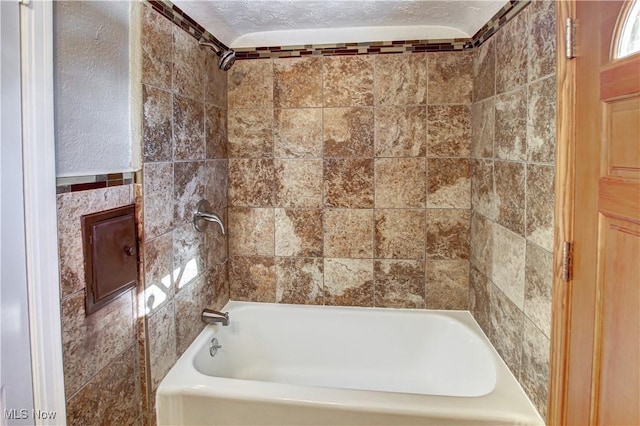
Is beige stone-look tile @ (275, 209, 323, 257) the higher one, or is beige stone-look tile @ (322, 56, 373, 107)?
beige stone-look tile @ (322, 56, 373, 107)

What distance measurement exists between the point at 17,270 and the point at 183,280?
2.73 feet

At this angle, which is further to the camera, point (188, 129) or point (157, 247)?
point (188, 129)

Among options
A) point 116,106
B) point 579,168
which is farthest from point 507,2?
point 116,106

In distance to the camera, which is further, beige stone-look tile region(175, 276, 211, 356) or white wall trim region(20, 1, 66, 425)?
beige stone-look tile region(175, 276, 211, 356)

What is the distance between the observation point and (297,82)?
7.00ft

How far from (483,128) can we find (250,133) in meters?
1.23

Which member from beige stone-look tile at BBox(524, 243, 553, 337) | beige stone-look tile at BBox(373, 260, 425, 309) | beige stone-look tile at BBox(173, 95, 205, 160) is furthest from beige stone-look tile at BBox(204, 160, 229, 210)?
beige stone-look tile at BBox(524, 243, 553, 337)

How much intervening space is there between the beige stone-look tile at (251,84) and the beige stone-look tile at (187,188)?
52 centimetres

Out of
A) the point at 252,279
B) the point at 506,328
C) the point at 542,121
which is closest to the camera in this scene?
the point at 542,121

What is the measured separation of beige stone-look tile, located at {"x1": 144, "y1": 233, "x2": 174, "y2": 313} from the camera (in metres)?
1.43

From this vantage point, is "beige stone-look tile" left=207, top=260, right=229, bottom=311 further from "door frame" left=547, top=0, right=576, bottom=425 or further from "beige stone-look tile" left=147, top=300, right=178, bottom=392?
"door frame" left=547, top=0, right=576, bottom=425

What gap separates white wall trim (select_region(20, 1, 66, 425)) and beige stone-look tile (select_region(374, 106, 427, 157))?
1.52 m

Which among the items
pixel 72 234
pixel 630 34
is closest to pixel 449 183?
pixel 630 34

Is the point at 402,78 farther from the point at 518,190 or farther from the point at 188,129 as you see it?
the point at 188,129
